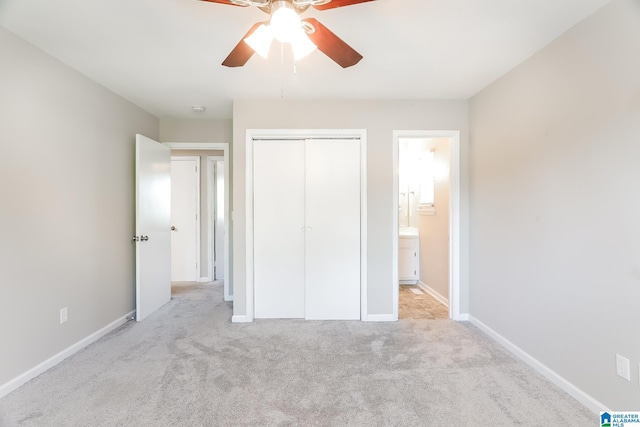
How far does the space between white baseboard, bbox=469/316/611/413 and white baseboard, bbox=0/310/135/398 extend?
3.59 metres

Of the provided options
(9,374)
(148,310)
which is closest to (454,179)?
(148,310)

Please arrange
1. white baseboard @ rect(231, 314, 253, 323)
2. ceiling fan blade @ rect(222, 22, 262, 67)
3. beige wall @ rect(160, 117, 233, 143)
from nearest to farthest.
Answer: ceiling fan blade @ rect(222, 22, 262, 67) → white baseboard @ rect(231, 314, 253, 323) → beige wall @ rect(160, 117, 233, 143)

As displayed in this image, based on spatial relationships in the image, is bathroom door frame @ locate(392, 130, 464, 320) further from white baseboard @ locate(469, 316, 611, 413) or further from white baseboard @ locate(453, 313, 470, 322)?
white baseboard @ locate(469, 316, 611, 413)

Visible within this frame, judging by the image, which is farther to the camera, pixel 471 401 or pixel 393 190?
pixel 393 190

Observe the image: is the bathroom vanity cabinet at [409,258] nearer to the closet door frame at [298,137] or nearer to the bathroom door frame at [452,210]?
the bathroom door frame at [452,210]

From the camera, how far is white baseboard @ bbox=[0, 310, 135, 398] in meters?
1.92

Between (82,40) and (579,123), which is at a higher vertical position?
(82,40)

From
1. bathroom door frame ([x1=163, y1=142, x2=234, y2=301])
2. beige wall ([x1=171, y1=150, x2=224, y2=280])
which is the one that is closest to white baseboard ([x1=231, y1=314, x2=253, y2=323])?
bathroom door frame ([x1=163, y1=142, x2=234, y2=301])

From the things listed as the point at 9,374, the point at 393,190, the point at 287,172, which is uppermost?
the point at 287,172

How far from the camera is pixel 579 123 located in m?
1.85

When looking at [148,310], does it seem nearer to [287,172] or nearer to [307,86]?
[287,172]

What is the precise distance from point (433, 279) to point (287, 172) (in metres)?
2.51

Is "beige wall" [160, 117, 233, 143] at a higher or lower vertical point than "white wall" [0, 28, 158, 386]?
higher
